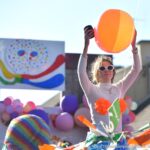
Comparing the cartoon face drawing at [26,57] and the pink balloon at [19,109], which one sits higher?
the cartoon face drawing at [26,57]

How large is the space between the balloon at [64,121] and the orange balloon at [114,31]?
633cm

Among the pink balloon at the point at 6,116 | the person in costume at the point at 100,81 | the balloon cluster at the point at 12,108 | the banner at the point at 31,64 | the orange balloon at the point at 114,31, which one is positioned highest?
the orange balloon at the point at 114,31

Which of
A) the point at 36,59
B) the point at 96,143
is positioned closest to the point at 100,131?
the point at 96,143

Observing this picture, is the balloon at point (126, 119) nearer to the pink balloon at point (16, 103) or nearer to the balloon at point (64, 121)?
the balloon at point (64, 121)

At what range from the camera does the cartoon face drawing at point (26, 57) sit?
11.4 m

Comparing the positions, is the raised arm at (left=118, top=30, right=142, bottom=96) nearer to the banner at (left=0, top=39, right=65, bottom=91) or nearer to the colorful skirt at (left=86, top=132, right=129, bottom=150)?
the colorful skirt at (left=86, top=132, right=129, bottom=150)

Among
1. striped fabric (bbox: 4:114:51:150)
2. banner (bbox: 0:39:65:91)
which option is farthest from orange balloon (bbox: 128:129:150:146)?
banner (bbox: 0:39:65:91)

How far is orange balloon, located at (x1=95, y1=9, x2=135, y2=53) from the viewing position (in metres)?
3.38

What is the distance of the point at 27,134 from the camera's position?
11.0ft

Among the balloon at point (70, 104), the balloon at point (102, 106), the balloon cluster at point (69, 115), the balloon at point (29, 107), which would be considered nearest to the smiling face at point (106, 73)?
the balloon at point (102, 106)

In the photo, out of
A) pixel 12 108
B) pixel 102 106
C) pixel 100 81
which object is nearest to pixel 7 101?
pixel 12 108

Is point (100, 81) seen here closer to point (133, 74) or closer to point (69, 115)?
point (133, 74)

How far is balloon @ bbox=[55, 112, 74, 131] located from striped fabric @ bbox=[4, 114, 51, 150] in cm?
626

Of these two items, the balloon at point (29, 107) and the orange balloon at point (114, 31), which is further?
the balloon at point (29, 107)
